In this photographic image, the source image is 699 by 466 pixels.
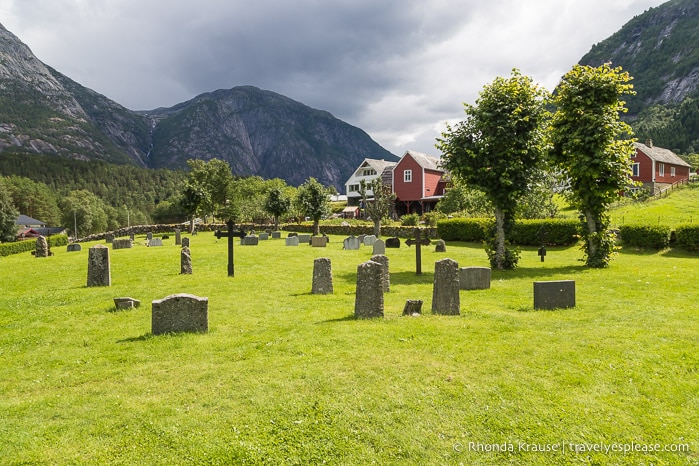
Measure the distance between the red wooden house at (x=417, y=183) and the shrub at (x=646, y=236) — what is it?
3221cm

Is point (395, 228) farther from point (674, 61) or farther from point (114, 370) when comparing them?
point (674, 61)

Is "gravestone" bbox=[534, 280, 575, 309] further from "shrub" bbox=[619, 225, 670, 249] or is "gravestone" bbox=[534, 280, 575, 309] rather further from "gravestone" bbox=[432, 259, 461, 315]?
"shrub" bbox=[619, 225, 670, 249]

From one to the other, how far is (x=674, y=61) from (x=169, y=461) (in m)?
213

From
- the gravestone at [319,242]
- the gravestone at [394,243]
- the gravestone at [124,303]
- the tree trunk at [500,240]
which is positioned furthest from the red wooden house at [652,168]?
the gravestone at [124,303]

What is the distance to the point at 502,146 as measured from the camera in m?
17.7

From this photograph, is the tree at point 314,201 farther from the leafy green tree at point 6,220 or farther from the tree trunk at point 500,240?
the leafy green tree at point 6,220

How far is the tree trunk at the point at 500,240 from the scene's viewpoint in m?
18.4

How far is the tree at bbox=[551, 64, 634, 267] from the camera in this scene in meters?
17.5

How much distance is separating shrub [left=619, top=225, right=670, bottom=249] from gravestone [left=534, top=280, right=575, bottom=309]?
736 inches

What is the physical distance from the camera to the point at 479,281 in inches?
525

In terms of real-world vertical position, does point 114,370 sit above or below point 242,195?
below

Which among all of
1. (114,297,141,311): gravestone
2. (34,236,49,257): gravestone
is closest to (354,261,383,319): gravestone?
(114,297,141,311): gravestone

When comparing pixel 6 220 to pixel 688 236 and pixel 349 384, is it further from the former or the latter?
pixel 688 236

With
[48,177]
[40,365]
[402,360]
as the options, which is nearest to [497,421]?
[402,360]
